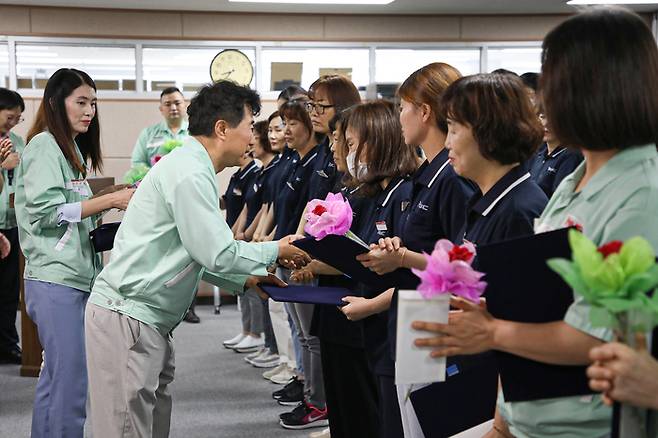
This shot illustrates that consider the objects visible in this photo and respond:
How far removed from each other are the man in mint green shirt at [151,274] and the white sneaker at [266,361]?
2782mm

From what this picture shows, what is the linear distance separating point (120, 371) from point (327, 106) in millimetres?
1930

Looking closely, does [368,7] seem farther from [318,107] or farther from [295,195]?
[318,107]

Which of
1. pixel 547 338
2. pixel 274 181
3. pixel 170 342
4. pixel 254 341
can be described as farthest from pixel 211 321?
pixel 547 338

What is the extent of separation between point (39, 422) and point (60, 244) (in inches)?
28.5

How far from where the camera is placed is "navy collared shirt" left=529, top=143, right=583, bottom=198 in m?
3.27

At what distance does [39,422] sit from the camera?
313cm

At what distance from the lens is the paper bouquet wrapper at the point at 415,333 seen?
1.26 m

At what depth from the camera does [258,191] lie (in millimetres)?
5504

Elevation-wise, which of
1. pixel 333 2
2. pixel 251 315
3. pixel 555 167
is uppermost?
pixel 333 2

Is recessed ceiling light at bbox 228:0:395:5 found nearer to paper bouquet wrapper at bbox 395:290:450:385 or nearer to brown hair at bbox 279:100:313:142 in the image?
brown hair at bbox 279:100:313:142

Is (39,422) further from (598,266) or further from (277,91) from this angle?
(277,91)

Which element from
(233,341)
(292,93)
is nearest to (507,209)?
(292,93)

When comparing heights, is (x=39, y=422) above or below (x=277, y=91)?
below

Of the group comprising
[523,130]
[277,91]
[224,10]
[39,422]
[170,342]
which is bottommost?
[39,422]
